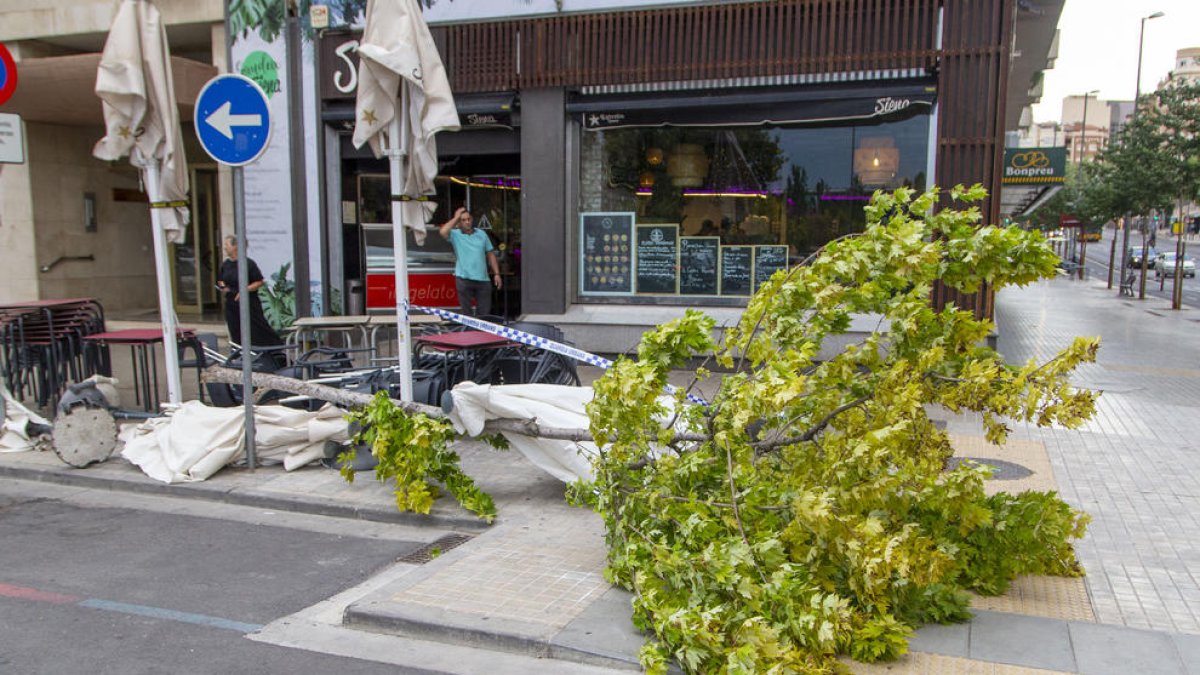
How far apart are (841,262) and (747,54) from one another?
25.0ft

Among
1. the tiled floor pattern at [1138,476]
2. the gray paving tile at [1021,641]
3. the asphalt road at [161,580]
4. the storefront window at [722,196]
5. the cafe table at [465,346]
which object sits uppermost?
the storefront window at [722,196]

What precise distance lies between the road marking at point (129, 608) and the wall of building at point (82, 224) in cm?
1212

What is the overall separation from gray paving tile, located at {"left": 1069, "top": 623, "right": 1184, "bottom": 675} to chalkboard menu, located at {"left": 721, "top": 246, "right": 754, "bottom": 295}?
26.3ft

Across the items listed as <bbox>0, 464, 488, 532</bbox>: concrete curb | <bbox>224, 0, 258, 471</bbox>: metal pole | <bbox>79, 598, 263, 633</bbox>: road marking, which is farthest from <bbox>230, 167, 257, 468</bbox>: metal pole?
<bbox>79, 598, 263, 633</bbox>: road marking

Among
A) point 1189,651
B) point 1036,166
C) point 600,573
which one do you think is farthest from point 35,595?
point 1036,166

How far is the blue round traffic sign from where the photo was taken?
705 cm

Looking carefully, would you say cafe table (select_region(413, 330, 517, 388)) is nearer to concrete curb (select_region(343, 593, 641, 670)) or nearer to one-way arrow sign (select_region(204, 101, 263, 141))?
one-way arrow sign (select_region(204, 101, 263, 141))

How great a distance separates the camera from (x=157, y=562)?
5598 mm

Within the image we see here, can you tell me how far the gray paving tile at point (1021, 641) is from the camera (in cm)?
411

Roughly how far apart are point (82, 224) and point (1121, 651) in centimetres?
1685

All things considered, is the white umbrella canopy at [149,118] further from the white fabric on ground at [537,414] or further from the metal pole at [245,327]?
the white fabric on ground at [537,414]

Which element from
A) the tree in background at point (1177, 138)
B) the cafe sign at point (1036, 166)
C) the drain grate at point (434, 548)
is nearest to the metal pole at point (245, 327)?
the drain grate at point (434, 548)

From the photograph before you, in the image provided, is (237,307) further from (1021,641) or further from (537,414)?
(1021,641)

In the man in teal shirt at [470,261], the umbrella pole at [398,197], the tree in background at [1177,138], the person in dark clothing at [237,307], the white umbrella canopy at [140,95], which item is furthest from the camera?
the tree in background at [1177,138]
